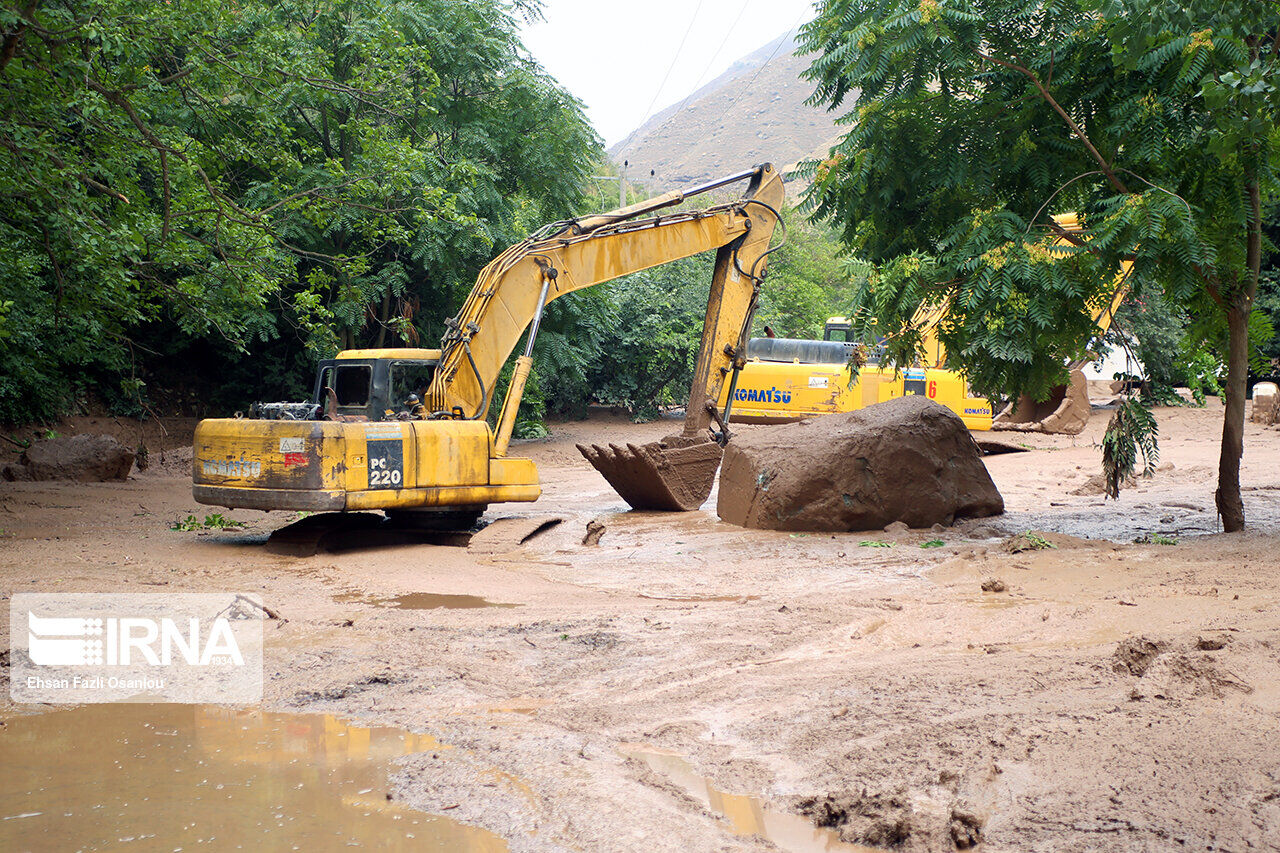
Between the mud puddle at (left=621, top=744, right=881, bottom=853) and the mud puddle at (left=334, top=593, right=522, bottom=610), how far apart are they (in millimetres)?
3504

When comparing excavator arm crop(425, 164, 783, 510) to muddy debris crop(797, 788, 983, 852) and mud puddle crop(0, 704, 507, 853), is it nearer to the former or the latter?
mud puddle crop(0, 704, 507, 853)

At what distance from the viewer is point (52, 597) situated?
641 centimetres

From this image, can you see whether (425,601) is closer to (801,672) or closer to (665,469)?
(801,672)

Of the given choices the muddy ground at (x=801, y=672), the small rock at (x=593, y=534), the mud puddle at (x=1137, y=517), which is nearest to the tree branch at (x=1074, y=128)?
the muddy ground at (x=801, y=672)

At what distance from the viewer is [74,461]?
48.4 feet

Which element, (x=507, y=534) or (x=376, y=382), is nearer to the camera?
(x=507, y=534)

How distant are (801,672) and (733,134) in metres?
152

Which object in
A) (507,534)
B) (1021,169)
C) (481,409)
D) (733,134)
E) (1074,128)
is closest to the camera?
(1074,128)

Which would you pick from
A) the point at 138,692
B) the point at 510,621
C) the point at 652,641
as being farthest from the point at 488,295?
the point at 138,692

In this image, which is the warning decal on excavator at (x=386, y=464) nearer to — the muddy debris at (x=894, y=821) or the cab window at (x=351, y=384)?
the cab window at (x=351, y=384)

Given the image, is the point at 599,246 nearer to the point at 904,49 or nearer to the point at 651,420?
the point at 904,49

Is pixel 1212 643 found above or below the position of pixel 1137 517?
above

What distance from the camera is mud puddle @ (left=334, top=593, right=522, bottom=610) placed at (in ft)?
22.7

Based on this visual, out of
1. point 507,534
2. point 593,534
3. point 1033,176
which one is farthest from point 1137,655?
point 507,534
